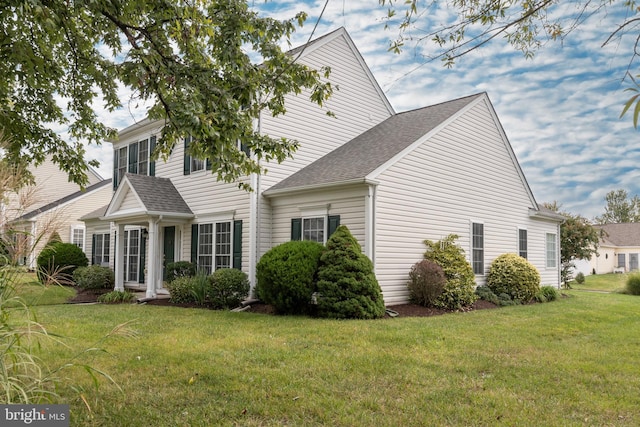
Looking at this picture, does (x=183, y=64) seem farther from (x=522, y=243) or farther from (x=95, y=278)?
(x=522, y=243)

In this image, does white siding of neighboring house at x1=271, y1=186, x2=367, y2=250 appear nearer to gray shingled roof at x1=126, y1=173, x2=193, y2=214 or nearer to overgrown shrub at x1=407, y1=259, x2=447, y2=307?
overgrown shrub at x1=407, y1=259, x2=447, y2=307

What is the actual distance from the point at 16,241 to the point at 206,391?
2347mm

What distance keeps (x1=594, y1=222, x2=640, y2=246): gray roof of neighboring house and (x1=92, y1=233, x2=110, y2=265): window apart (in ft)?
130

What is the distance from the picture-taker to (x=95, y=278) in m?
17.0

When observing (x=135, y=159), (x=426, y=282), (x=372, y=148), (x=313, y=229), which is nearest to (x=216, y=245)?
(x=313, y=229)

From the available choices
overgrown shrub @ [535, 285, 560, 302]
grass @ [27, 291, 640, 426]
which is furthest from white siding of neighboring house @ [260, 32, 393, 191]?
overgrown shrub @ [535, 285, 560, 302]

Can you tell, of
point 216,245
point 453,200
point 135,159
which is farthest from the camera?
point 135,159

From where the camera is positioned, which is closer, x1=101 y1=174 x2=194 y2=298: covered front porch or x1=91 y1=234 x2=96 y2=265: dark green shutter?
x1=101 y1=174 x2=194 y2=298: covered front porch

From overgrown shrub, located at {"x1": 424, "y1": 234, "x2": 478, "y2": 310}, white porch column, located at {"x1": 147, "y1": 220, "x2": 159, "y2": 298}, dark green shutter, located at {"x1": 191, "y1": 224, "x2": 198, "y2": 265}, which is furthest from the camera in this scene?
dark green shutter, located at {"x1": 191, "y1": 224, "x2": 198, "y2": 265}

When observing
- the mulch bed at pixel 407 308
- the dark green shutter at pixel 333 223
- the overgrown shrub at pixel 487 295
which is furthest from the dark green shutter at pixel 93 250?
the overgrown shrub at pixel 487 295

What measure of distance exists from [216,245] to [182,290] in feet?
5.60

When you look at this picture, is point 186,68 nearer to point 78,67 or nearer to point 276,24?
point 276,24

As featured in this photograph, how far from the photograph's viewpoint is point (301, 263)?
400 inches

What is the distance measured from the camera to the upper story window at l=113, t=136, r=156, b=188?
653 inches
